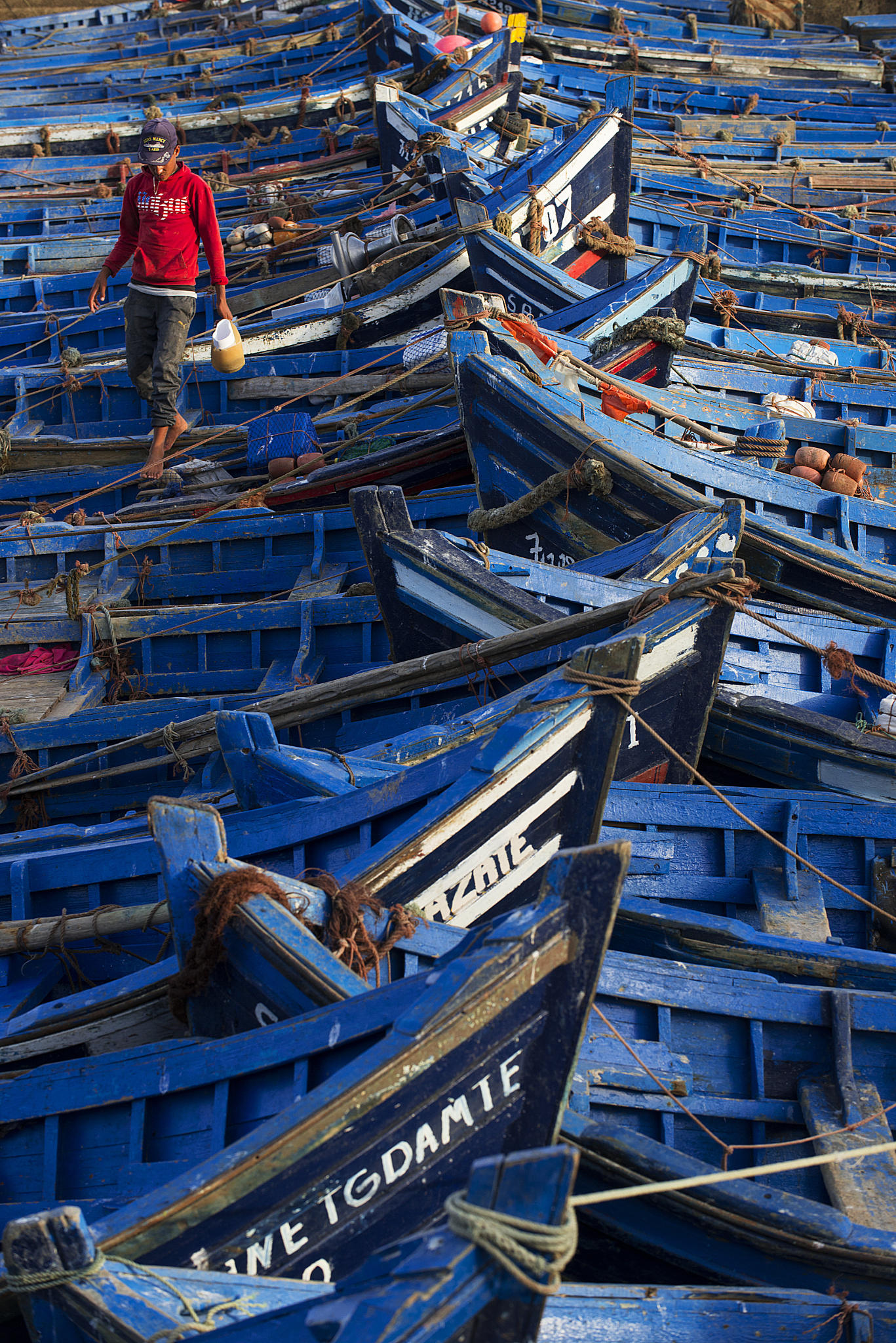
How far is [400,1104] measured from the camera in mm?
2342

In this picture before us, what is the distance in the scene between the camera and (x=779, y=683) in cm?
581

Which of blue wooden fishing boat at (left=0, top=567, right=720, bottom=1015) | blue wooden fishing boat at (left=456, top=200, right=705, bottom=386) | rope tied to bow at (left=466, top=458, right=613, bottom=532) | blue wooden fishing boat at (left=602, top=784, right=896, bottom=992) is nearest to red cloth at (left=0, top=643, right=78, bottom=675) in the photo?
blue wooden fishing boat at (left=0, top=567, right=720, bottom=1015)

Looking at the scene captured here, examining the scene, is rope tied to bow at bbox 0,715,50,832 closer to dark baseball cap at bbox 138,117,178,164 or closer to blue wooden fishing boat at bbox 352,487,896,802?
blue wooden fishing boat at bbox 352,487,896,802

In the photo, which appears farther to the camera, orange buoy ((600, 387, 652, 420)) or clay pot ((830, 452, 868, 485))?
clay pot ((830, 452, 868, 485))

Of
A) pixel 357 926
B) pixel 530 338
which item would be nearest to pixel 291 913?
pixel 357 926

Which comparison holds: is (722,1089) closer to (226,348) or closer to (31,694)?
(31,694)

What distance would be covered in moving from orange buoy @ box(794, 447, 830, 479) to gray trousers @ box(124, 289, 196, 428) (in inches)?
158

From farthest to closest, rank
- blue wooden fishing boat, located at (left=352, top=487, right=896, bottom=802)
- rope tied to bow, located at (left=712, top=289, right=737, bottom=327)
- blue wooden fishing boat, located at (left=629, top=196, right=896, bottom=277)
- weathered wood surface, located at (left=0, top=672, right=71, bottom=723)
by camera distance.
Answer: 1. blue wooden fishing boat, located at (left=629, top=196, right=896, bottom=277)
2. rope tied to bow, located at (left=712, top=289, right=737, bottom=327)
3. weathered wood surface, located at (left=0, top=672, right=71, bottom=723)
4. blue wooden fishing boat, located at (left=352, top=487, right=896, bottom=802)

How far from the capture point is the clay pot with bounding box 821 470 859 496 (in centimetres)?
731

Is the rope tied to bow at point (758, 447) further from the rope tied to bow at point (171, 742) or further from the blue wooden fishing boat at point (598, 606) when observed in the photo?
the rope tied to bow at point (171, 742)

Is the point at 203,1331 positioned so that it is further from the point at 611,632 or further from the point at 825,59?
the point at 825,59

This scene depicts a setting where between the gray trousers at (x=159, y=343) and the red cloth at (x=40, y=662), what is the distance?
75.0 inches

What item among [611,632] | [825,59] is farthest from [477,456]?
[825,59]

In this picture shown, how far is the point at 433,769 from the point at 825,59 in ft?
65.0
